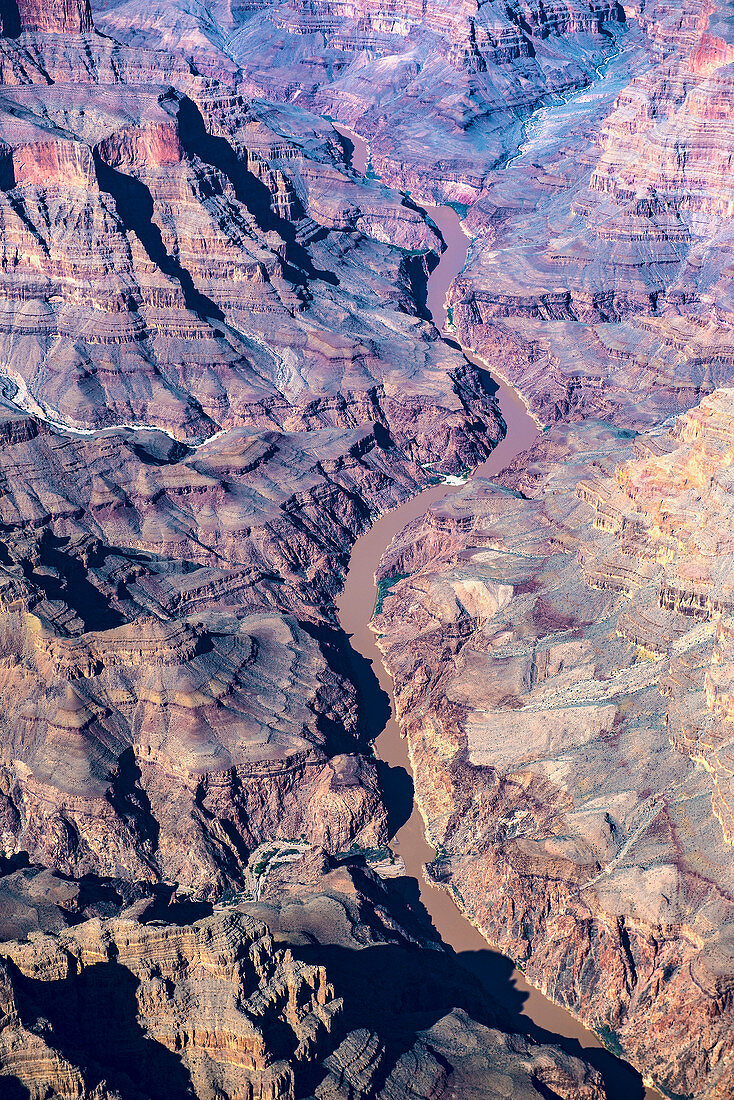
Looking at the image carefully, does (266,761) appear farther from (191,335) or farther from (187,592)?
(191,335)

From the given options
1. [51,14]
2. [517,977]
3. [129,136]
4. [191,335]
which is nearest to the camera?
[517,977]

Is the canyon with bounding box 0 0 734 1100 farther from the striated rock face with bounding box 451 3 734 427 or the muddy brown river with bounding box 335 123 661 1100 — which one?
the striated rock face with bounding box 451 3 734 427

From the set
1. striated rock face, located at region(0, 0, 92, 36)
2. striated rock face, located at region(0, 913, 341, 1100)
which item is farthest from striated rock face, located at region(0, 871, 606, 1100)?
striated rock face, located at region(0, 0, 92, 36)

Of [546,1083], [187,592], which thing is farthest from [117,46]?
[546,1083]

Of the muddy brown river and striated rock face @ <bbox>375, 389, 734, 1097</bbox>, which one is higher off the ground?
striated rock face @ <bbox>375, 389, 734, 1097</bbox>

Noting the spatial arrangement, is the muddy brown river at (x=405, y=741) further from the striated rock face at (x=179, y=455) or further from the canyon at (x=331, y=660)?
the striated rock face at (x=179, y=455)

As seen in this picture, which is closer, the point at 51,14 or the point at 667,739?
the point at 667,739
